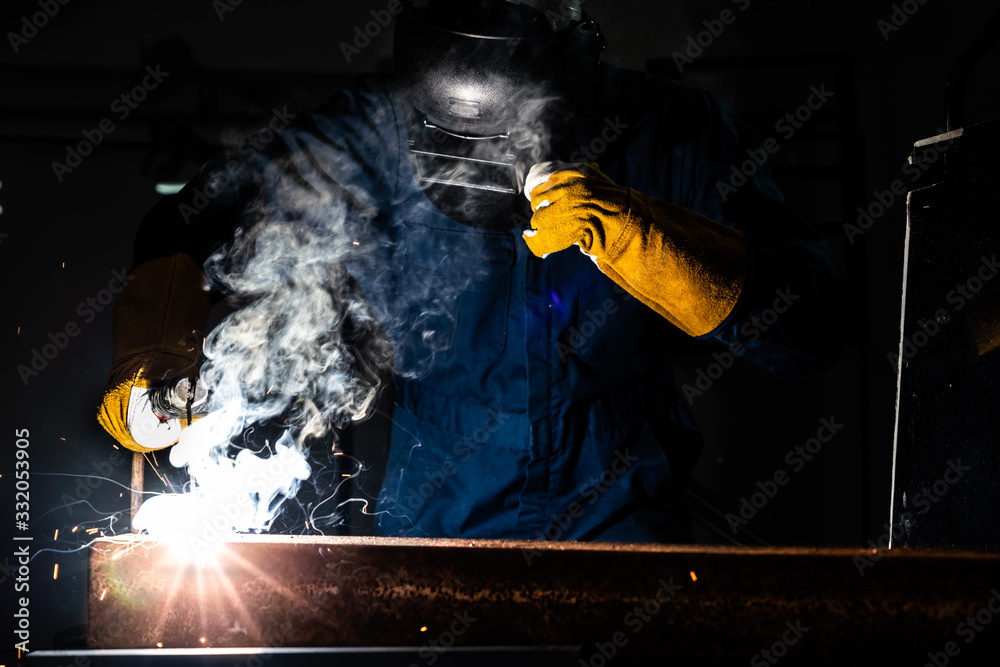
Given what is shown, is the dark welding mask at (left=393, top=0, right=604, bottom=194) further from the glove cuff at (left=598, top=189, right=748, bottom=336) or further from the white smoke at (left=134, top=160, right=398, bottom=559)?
the white smoke at (left=134, top=160, right=398, bottom=559)

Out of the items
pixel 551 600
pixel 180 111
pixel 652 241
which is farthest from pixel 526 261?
pixel 180 111

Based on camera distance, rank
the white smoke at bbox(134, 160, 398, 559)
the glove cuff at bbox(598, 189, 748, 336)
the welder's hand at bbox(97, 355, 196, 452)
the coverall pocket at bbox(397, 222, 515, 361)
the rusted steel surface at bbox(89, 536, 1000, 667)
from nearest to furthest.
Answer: the rusted steel surface at bbox(89, 536, 1000, 667) < the glove cuff at bbox(598, 189, 748, 336) < the welder's hand at bbox(97, 355, 196, 452) < the coverall pocket at bbox(397, 222, 515, 361) < the white smoke at bbox(134, 160, 398, 559)

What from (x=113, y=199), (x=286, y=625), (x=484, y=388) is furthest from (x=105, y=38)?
(x=286, y=625)

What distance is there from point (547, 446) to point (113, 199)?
2.12 m

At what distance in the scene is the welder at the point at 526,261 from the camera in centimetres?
139


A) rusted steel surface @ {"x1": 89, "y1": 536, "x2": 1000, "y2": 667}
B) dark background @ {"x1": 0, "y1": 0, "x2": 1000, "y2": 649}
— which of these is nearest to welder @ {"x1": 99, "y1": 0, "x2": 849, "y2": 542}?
rusted steel surface @ {"x1": 89, "y1": 536, "x2": 1000, "y2": 667}

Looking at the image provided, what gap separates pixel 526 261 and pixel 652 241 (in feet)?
1.30

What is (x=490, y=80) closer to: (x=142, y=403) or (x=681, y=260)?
(x=681, y=260)

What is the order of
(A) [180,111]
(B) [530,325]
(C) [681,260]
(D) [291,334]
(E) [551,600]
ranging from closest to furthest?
(E) [551,600], (C) [681,260], (B) [530,325], (D) [291,334], (A) [180,111]

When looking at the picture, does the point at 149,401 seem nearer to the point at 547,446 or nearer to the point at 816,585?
the point at 547,446

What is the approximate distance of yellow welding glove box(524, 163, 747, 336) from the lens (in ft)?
4.43

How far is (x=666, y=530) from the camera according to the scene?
5.16ft

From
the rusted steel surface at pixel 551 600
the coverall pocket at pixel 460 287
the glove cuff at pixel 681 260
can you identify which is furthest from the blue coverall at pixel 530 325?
the rusted steel surface at pixel 551 600

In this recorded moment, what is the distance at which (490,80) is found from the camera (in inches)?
54.5
